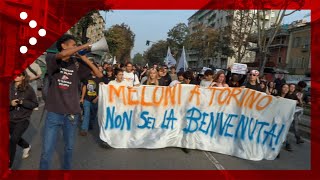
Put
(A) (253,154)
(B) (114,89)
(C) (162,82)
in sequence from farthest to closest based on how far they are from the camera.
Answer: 1. (C) (162,82)
2. (B) (114,89)
3. (A) (253,154)

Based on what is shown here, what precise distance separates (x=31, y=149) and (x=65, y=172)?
1707 mm

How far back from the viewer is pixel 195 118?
6645 mm

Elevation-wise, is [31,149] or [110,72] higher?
[110,72]

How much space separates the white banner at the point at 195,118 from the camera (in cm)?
648

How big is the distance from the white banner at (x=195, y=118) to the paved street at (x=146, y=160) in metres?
Result: 0.23

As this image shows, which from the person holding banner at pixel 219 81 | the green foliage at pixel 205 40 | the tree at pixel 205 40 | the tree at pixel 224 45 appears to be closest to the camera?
the person holding banner at pixel 219 81

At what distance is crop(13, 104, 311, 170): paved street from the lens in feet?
17.2

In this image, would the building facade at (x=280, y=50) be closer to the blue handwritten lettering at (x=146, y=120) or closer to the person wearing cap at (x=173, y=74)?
the person wearing cap at (x=173, y=74)

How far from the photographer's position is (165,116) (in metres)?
6.67

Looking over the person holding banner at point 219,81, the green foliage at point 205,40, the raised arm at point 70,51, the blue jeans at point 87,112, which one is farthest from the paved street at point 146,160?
the green foliage at point 205,40

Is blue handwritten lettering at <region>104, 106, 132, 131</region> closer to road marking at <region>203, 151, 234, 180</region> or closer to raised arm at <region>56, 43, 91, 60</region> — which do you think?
road marking at <region>203, 151, 234, 180</region>

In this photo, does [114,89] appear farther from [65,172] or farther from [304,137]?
[304,137]

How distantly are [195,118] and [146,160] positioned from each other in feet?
4.64

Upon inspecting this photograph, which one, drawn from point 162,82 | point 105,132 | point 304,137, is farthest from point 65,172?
point 304,137
